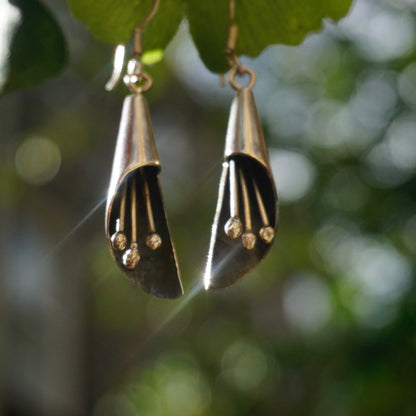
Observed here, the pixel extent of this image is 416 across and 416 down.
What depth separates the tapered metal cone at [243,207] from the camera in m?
0.60

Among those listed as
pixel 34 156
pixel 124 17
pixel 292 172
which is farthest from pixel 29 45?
pixel 34 156

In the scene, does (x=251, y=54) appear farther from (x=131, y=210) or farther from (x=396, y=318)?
(x=396, y=318)

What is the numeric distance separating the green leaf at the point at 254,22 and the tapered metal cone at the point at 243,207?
0.37 ft

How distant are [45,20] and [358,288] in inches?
80.0

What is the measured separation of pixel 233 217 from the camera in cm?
61

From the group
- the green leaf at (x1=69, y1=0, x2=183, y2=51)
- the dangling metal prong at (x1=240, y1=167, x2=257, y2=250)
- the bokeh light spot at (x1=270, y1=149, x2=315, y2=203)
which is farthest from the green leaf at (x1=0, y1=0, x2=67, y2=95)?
the bokeh light spot at (x1=270, y1=149, x2=315, y2=203)

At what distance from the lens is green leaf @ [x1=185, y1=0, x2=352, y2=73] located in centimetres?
70

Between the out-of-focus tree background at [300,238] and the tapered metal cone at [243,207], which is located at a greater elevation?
the tapered metal cone at [243,207]

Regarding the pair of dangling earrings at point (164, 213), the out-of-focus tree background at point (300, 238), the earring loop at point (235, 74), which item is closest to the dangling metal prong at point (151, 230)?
the pair of dangling earrings at point (164, 213)

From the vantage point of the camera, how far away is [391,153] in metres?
2.40

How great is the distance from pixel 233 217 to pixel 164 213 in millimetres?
62

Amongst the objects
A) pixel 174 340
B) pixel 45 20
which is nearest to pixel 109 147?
pixel 174 340

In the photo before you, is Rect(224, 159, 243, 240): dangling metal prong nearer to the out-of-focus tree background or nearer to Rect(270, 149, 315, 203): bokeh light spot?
the out-of-focus tree background

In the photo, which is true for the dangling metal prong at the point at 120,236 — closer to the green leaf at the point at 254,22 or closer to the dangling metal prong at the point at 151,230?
the dangling metal prong at the point at 151,230
